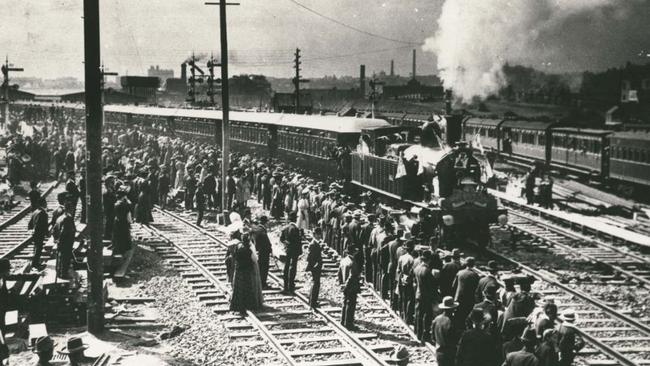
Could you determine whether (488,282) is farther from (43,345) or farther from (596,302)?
(43,345)

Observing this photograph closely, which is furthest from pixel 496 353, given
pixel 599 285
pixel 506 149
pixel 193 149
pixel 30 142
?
pixel 506 149

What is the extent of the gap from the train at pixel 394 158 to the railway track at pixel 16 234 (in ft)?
31.4

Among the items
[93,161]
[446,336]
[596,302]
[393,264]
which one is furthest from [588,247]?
[93,161]

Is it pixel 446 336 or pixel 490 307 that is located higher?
pixel 490 307

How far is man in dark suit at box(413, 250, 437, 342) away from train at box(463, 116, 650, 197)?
936 centimetres

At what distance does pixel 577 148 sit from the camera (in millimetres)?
27906

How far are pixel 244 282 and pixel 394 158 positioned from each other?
845cm

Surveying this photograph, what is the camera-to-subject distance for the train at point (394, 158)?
16062 millimetres

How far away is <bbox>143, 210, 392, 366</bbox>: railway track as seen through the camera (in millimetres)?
9281

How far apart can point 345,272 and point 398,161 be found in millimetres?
7259

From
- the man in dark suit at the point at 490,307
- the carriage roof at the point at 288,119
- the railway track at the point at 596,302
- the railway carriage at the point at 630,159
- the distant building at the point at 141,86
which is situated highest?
→ the distant building at the point at 141,86

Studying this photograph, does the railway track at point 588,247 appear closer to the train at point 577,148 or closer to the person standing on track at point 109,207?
the train at point 577,148

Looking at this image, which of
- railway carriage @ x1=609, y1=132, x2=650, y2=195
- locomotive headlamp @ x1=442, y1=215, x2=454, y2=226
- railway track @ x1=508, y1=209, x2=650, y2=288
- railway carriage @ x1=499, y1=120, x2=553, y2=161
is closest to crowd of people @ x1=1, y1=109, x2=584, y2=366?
locomotive headlamp @ x1=442, y1=215, x2=454, y2=226

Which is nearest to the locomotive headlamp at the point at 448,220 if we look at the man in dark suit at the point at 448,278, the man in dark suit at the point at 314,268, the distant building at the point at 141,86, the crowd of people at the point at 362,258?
the crowd of people at the point at 362,258
